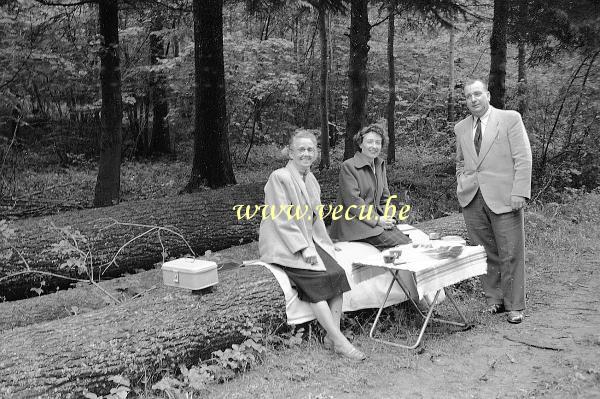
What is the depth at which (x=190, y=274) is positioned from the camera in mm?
4375

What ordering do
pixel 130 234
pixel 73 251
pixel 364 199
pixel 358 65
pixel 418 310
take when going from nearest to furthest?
pixel 418 310
pixel 364 199
pixel 73 251
pixel 130 234
pixel 358 65

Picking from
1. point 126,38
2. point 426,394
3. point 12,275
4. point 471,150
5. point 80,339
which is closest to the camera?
point 426,394

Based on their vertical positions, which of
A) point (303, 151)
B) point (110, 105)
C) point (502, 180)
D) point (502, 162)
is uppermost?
point (110, 105)

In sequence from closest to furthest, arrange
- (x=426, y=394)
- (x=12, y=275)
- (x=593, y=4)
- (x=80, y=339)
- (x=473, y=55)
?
(x=426, y=394)
(x=80, y=339)
(x=12, y=275)
(x=593, y=4)
(x=473, y=55)

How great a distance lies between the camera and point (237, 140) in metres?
17.7

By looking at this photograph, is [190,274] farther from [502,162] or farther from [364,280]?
[502,162]

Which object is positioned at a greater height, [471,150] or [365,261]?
[471,150]

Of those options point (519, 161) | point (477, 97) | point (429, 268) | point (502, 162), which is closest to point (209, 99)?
point (477, 97)

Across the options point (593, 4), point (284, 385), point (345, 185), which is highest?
point (593, 4)

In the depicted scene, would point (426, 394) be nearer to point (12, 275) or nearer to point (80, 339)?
point (80, 339)

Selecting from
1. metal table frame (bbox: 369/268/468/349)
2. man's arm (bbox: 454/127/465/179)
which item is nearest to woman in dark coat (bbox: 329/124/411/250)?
metal table frame (bbox: 369/268/468/349)

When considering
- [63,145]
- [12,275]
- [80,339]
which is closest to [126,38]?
[63,145]

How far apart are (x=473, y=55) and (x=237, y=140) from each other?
468 inches

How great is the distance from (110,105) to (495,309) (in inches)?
296
